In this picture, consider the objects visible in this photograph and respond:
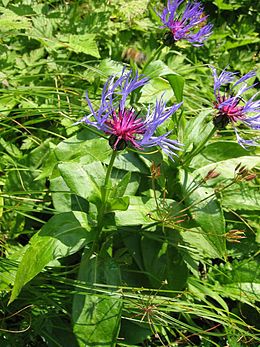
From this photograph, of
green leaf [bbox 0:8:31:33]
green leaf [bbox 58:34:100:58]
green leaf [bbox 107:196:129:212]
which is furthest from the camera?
green leaf [bbox 58:34:100:58]

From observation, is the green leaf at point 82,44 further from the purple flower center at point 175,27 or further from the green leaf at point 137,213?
the green leaf at point 137,213

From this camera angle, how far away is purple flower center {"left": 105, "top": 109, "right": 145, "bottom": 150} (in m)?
1.05

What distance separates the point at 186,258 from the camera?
4.81 feet

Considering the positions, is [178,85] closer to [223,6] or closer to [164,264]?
[164,264]

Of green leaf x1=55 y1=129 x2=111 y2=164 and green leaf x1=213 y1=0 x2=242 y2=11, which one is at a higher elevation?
green leaf x1=213 y1=0 x2=242 y2=11

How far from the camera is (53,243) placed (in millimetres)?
1177

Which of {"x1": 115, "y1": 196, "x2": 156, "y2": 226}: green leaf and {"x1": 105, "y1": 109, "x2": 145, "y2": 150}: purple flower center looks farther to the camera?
{"x1": 115, "y1": 196, "x2": 156, "y2": 226}: green leaf

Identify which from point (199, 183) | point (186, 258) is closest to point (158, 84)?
point (199, 183)

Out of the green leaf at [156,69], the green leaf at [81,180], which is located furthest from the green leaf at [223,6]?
the green leaf at [81,180]

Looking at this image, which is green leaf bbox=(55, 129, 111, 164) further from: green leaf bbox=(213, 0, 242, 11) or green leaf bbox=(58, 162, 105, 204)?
green leaf bbox=(213, 0, 242, 11)

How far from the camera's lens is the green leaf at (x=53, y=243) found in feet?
3.69

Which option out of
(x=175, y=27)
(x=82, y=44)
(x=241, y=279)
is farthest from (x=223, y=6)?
(x=241, y=279)

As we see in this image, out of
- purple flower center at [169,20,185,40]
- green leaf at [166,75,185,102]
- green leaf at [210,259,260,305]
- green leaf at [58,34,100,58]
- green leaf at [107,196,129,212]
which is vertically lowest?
green leaf at [210,259,260,305]

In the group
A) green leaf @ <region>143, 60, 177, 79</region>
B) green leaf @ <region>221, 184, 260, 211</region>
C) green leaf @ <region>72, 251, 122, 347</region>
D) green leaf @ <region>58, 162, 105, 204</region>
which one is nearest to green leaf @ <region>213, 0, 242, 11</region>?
green leaf @ <region>143, 60, 177, 79</region>
